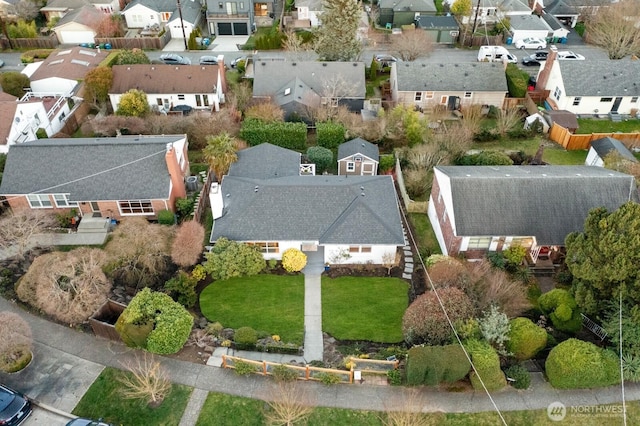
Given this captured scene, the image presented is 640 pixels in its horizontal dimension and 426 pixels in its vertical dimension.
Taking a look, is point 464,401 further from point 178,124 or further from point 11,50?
point 11,50

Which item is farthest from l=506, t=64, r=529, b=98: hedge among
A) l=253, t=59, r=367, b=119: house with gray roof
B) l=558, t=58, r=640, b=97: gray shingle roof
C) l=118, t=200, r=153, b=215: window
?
l=118, t=200, r=153, b=215: window

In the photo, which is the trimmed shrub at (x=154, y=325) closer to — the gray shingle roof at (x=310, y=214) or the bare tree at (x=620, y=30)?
the gray shingle roof at (x=310, y=214)

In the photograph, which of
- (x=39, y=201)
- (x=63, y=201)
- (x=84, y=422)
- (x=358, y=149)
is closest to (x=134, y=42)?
(x=39, y=201)

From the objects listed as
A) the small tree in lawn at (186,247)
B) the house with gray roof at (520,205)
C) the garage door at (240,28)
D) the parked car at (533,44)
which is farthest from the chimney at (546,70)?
the small tree in lawn at (186,247)

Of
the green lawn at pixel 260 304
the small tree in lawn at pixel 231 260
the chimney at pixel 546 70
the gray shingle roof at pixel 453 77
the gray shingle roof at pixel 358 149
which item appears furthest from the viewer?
the chimney at pixel 546 70

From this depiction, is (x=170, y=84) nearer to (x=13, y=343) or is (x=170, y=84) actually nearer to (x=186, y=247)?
→ (x=186, y=247)

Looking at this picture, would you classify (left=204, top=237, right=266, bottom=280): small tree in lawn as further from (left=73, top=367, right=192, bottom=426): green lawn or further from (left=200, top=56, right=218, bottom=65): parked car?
(left=200, top=56, right=218, bottom=65): parked car
